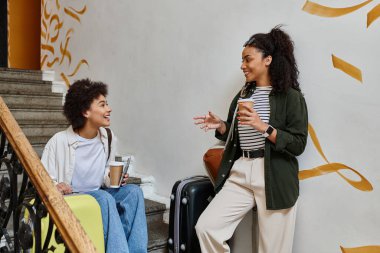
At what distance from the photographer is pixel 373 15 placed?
218 centimetres

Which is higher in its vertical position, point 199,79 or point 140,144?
point 199,79

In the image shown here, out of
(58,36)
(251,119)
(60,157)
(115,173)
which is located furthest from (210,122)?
(58,36)

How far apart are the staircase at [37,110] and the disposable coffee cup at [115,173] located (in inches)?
32.9

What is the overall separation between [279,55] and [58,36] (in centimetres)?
343

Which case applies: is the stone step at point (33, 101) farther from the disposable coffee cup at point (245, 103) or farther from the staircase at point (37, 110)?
the disposable coffee cup at point (245, 103)

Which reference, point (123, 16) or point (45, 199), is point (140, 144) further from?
point (45, 199)

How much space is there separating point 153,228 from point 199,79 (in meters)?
1.27

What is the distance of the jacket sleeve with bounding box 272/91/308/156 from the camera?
219 cm

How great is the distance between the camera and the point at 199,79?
10.5 ft

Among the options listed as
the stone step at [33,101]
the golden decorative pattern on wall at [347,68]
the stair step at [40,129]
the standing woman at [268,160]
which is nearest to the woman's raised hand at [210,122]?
the standing woman at [268,160]

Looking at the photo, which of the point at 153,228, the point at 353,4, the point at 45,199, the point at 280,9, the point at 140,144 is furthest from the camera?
the point at 140,144

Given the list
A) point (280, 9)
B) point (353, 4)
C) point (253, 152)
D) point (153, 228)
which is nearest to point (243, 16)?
point (280, 9)

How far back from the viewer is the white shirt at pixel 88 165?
2320 millimetres

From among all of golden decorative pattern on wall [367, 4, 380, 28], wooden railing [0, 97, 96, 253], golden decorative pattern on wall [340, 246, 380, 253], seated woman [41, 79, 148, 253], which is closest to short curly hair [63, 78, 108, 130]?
seated woman [41, 79, 148, 253]
